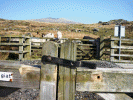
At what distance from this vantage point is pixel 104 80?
1.80m

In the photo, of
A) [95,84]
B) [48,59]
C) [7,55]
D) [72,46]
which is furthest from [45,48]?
[7,55]

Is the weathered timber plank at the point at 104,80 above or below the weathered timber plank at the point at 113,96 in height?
above

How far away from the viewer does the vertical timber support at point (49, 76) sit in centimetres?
173

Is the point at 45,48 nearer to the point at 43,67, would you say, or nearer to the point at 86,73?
the point at 43,67

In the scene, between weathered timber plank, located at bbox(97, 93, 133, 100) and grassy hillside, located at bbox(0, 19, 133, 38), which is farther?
grassy hillside, located at bbox(0, 19, 133, 38)

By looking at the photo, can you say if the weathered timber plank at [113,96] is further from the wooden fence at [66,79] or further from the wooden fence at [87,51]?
the wooden fence at [87,51]

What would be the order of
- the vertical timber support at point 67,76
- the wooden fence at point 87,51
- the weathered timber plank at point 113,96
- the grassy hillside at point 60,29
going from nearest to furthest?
1. the vertical timber support at point 67,76
2. the weathered timber plank at point 113,96
3. the wooden fence at point 87,51
4. the grassy hillside at point 60,29

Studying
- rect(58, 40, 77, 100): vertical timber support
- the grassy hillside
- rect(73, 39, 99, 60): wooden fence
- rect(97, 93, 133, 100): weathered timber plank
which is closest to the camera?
rect(58, 40, 77, 100): vertical timber support

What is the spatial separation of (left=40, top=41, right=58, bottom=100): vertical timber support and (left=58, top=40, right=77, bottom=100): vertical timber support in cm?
7

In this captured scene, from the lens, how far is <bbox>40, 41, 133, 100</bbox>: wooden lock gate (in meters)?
1.72

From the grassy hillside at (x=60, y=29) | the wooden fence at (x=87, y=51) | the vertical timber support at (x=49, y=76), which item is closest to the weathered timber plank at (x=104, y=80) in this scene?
the vertical timber support at (x=49, y=76)

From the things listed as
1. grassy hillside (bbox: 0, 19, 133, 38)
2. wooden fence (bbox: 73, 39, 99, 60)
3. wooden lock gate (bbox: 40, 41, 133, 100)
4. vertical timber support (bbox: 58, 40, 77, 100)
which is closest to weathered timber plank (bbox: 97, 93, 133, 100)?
wooden lock gate (bbox: 40, 41, 133, 100)

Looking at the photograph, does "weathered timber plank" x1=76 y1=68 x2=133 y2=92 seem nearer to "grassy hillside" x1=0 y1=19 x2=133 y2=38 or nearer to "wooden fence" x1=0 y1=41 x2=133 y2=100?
"wooden fence" x1=0 y1=41 x2=133 y2=100

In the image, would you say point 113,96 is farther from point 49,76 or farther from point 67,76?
point 49,76
